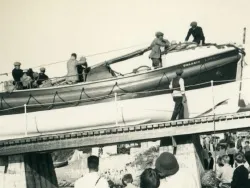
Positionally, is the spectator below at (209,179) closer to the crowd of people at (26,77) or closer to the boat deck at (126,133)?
the boat deck at (126,133)

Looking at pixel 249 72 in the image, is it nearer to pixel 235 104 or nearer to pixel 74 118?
pixel 235 104

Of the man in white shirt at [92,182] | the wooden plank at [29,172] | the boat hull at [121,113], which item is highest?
the boat hull at [121,113]

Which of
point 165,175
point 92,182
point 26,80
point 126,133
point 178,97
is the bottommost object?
point 92,182

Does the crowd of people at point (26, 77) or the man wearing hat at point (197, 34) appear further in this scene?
the crowd of people at point (26, 77)

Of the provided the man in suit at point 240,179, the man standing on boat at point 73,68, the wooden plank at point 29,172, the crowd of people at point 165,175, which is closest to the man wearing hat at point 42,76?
the man standing on boat at point 73,68

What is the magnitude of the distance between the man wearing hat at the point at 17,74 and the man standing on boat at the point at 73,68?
5.70 ft

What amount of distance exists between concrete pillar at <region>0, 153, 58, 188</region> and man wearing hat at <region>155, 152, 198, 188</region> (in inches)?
298

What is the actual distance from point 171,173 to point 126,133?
6421 mm

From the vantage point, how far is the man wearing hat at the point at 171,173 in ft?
11.3

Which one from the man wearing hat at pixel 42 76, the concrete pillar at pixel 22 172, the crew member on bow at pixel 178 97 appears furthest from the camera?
the man wearing hat at pixel 42 76

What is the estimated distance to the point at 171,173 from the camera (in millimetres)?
3502

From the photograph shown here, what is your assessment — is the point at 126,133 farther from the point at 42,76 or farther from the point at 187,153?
the point at 42,76

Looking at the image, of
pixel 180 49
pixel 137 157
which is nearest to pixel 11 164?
pixel 180 49

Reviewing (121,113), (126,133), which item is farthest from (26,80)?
(126,133)
